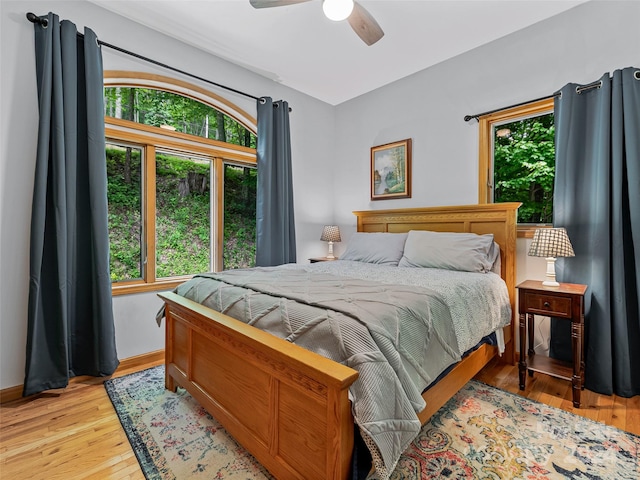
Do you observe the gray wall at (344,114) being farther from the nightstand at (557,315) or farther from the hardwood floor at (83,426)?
the nightstand at (557,315)

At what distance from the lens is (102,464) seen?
4.96ft

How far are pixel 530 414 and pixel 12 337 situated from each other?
3.32 m

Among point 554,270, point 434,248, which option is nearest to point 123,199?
point 434,248

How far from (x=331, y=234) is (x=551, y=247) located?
2271 millimetres

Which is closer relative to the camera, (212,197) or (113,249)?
(113,249)

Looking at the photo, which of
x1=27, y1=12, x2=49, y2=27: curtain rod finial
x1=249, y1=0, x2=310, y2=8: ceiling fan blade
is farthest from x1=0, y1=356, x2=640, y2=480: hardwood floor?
x1=249, y1=0, x2=310, y2=8: ceiling fan blade

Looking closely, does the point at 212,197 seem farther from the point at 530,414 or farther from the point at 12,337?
the point at 530,414

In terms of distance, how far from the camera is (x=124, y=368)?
257cm

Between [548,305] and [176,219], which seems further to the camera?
[176,219]

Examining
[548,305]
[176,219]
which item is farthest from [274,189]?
[548,305]

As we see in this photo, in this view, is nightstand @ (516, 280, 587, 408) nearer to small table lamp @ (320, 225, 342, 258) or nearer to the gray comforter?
the gray comforter

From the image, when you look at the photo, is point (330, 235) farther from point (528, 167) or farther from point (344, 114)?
point (528, 167)

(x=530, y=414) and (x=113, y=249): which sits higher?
(x=113, y=249)

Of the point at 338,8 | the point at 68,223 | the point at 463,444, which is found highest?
the point at 338,8
